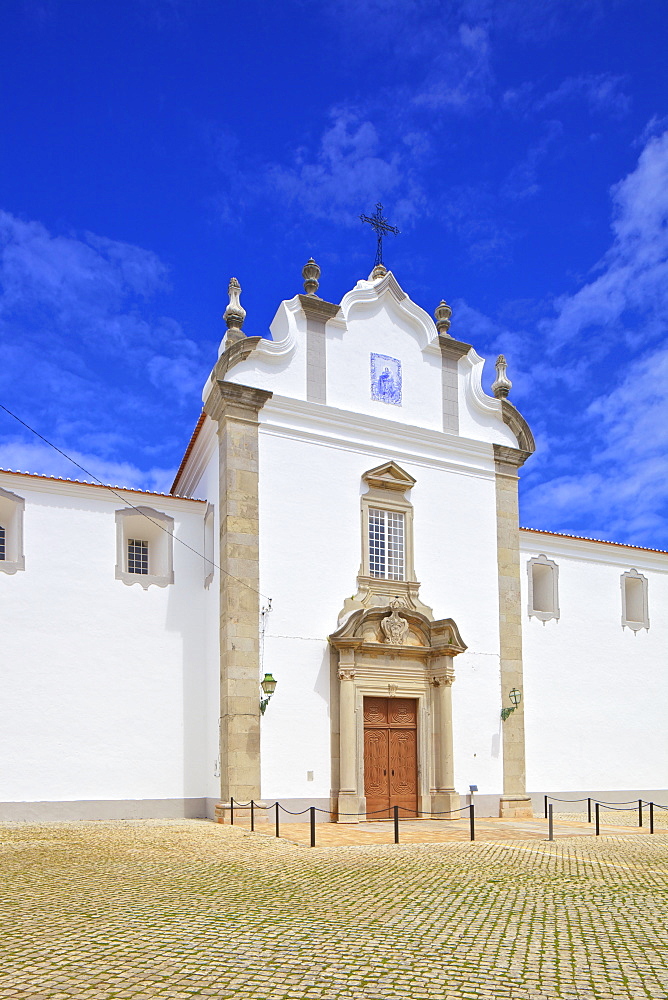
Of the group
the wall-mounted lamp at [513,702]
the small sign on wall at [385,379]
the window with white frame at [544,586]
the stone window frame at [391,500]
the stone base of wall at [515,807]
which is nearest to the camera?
the stone window frame at [391,500]

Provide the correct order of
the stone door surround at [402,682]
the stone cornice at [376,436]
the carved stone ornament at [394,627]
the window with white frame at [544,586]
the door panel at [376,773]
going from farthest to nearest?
the window with white frame at [544,586]
the stone cornice at [376,436]
the carved stone ornament at [394,627]
the door panel at [376,773]
the stone door surround at [402,682]

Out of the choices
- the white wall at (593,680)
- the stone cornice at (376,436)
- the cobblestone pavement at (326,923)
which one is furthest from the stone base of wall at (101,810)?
the white wall at (593,680)

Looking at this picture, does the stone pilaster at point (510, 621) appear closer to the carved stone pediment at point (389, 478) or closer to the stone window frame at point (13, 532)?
the carved stone pediment at point (389, 478)

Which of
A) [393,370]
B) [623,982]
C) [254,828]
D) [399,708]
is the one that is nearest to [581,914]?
[623,982]

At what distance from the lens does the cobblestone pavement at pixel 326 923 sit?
5.92 meters

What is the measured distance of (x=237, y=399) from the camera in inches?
706

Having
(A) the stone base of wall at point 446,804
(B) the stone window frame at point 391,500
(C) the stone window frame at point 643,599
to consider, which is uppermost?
(B) the stone window frame at point 391,500

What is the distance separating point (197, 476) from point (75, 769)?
7.13m

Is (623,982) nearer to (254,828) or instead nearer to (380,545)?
(254,828)

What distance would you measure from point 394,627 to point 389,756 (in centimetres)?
255

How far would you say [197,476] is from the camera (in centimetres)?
2102

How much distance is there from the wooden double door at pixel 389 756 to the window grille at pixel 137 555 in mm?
5313

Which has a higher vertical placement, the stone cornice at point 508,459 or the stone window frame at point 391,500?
the stone cornice at point 508,459

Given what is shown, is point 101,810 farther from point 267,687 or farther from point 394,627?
point 394,627
